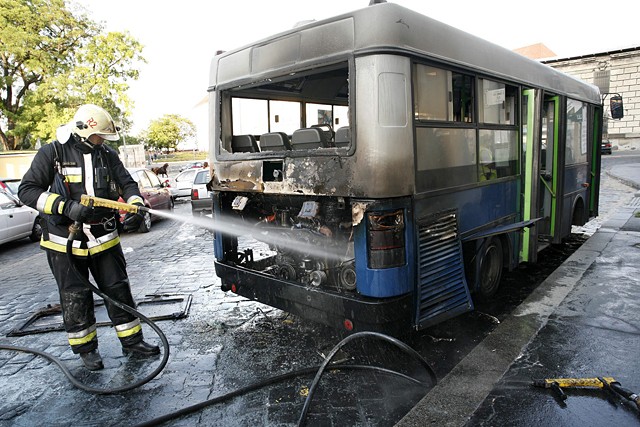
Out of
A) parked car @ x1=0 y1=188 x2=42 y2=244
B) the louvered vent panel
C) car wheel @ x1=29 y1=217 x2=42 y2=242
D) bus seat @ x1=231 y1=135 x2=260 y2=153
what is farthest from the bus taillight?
car wheel @ x1=29 y1=217 x2=42 y2=242

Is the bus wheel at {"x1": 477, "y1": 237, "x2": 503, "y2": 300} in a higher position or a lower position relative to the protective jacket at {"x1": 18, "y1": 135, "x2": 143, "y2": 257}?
lower

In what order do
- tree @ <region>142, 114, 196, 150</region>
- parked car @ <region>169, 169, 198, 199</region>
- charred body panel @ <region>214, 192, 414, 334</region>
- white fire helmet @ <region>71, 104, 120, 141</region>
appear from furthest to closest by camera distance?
tree @ <region>142, 114, 196, 150</region> → parked car @ <region>169, 169, 198, 199</region> → white fire helmet @ <region>71, 104, 120, 141</region> → charred body panel @ <region>214, 192, 414, 334</region>

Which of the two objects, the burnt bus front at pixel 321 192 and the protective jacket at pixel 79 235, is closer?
the burnt bus front at pixel 321 192

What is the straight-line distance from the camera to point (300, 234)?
170 inches

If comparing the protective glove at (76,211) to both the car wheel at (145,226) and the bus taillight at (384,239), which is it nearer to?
the bus taillight at (384,239)

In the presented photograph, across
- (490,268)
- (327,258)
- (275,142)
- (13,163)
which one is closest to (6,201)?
(275,142)

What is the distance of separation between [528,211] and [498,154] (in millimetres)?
1147

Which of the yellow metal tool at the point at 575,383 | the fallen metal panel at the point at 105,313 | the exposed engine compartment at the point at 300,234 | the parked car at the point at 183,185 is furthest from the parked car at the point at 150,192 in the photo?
the yellow metal tool at the point at 575,383

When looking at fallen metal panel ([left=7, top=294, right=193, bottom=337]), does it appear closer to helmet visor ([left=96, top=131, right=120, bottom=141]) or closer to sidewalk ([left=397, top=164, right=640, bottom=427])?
helmet visor ([left=96, top=131, right=120, bottom=141])

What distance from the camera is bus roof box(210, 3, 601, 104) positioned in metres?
3.38

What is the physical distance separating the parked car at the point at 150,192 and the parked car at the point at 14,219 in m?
2.46

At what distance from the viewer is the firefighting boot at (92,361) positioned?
385 centimetres

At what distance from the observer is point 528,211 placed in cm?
571

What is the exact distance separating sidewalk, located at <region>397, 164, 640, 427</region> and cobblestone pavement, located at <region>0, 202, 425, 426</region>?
14.7 inches
